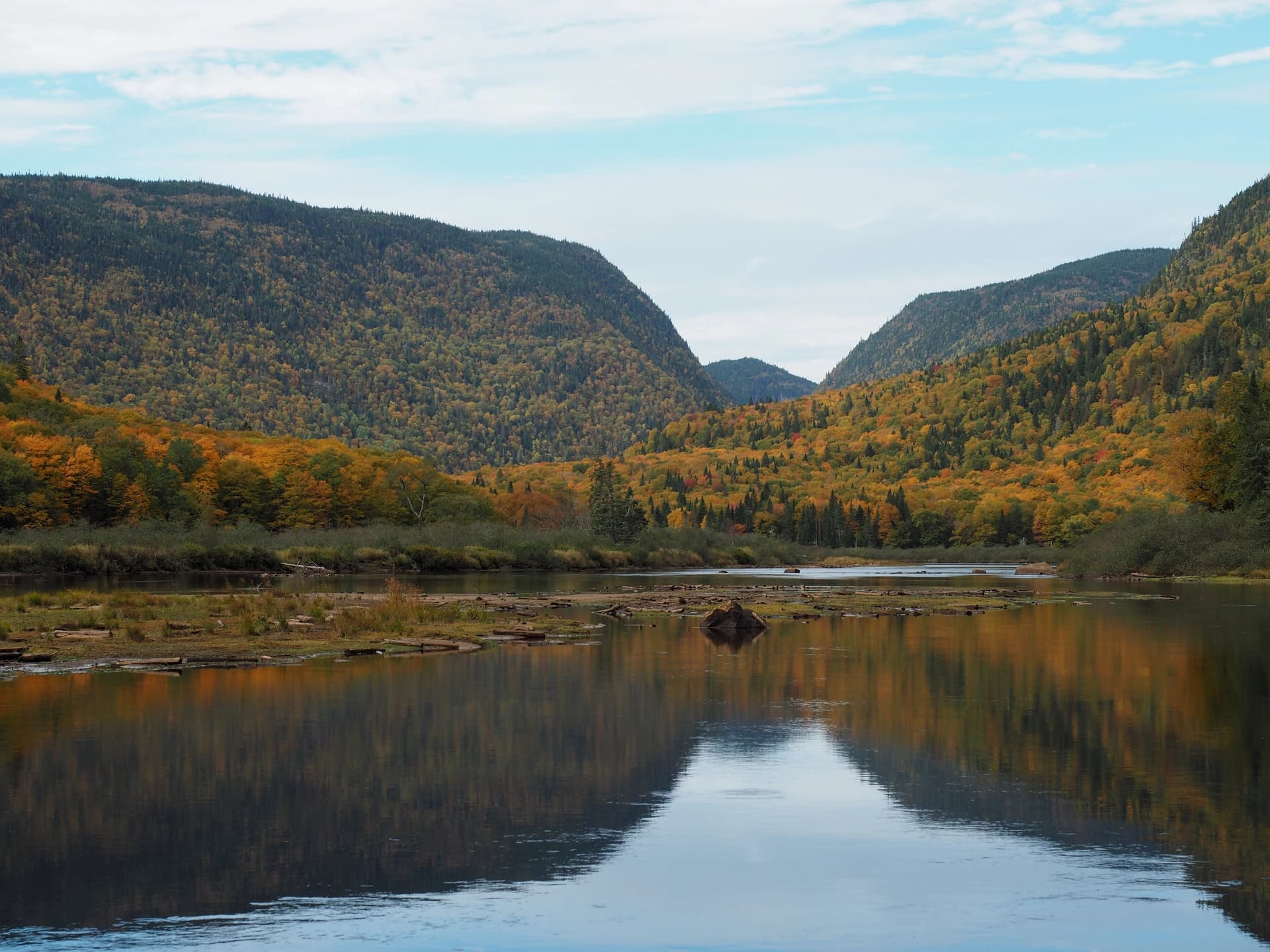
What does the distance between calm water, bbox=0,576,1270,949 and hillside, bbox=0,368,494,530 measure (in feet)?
285

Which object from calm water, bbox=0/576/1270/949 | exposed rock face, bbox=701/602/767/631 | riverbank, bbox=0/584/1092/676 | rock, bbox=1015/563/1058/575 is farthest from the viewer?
rock, bbox=1015/563/1058/575

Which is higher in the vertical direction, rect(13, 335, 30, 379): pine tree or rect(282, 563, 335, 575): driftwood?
rect(13, 335, 30, 379): pine tree

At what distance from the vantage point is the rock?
120 meters

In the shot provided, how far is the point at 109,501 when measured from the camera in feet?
375

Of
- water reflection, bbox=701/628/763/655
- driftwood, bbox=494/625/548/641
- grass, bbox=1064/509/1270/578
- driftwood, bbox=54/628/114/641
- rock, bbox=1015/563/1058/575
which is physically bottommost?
rock, bbox=1015/563/1058/575

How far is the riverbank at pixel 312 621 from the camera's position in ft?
108

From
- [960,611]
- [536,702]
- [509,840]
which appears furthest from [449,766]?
[960,611]

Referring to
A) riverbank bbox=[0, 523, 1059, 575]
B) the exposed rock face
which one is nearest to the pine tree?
riverbank bbox=[0, 523, 1059, 575]

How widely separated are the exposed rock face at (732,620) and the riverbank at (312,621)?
139 inches

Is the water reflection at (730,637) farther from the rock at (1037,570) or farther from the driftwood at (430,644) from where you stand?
the rock at (1037,570)

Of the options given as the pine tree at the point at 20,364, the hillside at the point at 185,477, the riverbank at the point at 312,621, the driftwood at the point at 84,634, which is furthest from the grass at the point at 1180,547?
the pine tree at the point at 20,364

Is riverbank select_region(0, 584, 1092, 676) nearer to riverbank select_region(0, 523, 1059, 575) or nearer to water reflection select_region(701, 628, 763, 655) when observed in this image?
water reflection select_region(701, 628, 763, 655)

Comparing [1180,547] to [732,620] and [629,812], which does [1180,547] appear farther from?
[629,812]

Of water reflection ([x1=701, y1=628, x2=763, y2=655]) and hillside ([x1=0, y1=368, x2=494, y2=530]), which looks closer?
water reflection ([x1=701, y1=628, x2=763, y2=655])
